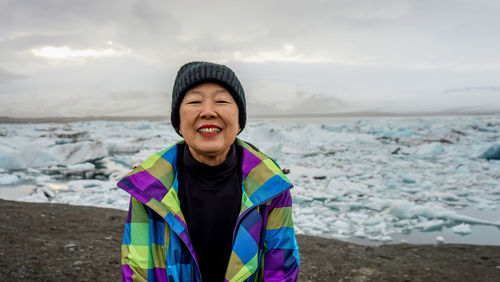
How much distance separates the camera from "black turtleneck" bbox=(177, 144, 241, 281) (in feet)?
4.50

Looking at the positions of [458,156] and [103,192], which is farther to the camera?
[458,156]

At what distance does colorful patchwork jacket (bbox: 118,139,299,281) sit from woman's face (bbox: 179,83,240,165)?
192mm

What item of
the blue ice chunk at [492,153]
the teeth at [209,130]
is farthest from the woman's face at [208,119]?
→ the blue ice chunk at [492,153]

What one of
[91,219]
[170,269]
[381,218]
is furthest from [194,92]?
[381,218]

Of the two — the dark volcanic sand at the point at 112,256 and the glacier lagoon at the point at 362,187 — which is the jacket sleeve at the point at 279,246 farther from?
the glacier lagoon at the point at 362,187

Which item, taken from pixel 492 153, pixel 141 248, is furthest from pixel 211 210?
pixel 492 153

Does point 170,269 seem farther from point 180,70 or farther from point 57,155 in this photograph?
point 57,155

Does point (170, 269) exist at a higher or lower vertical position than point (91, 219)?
higher

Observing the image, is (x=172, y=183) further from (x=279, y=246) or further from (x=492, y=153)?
(x=492, y=153)

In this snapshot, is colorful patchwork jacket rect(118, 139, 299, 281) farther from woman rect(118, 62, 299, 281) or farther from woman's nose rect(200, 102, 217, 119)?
woman's nose rect(200, 102, 217, 119)

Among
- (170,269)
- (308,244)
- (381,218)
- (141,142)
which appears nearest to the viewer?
(170,269)

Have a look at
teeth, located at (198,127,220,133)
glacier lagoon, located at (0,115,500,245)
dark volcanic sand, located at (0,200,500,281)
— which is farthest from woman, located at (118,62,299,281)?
glacier lagoon, located at (0,115,500,245)

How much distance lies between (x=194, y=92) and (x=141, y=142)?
46.4ft

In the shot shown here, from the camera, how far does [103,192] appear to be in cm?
657
